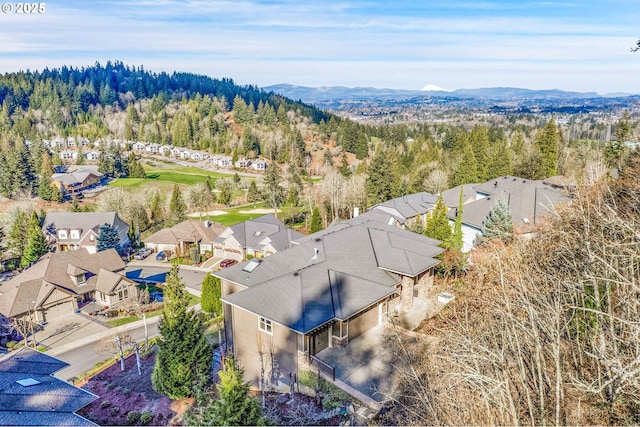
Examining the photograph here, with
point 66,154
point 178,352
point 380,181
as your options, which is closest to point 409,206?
point 380,181

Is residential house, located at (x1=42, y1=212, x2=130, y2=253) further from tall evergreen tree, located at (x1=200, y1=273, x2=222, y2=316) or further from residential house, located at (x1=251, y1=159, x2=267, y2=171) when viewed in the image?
residential house, located at (x1=251, y1=159, x2=267, y2=171)

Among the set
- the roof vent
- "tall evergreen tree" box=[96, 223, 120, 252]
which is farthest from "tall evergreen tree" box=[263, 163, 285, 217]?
the roof vent

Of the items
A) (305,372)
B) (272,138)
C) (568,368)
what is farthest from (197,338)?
(272,138)

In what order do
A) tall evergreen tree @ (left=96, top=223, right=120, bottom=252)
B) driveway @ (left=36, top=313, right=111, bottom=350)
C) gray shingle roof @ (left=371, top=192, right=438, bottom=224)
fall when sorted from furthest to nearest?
tall evergreen tree @ (left=96, top=223, right=120, bottom=252) → gray shingle roof @ (left=371, top=192, right=438, bottom=224) → driveway @ (left=36, top=313, right=111, bottom=350)

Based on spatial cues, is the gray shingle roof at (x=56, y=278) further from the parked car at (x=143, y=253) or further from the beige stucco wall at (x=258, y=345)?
the beige stucco wall at (x=258, y=345)

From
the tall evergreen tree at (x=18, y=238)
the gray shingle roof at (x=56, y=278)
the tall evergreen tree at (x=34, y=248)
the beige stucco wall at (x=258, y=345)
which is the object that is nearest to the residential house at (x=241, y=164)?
the tall evergreen tree at (x=18, y=238)

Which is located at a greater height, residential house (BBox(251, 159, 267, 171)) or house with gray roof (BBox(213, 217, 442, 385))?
house with gray roof (BBox(213, 217, 442, 385))
